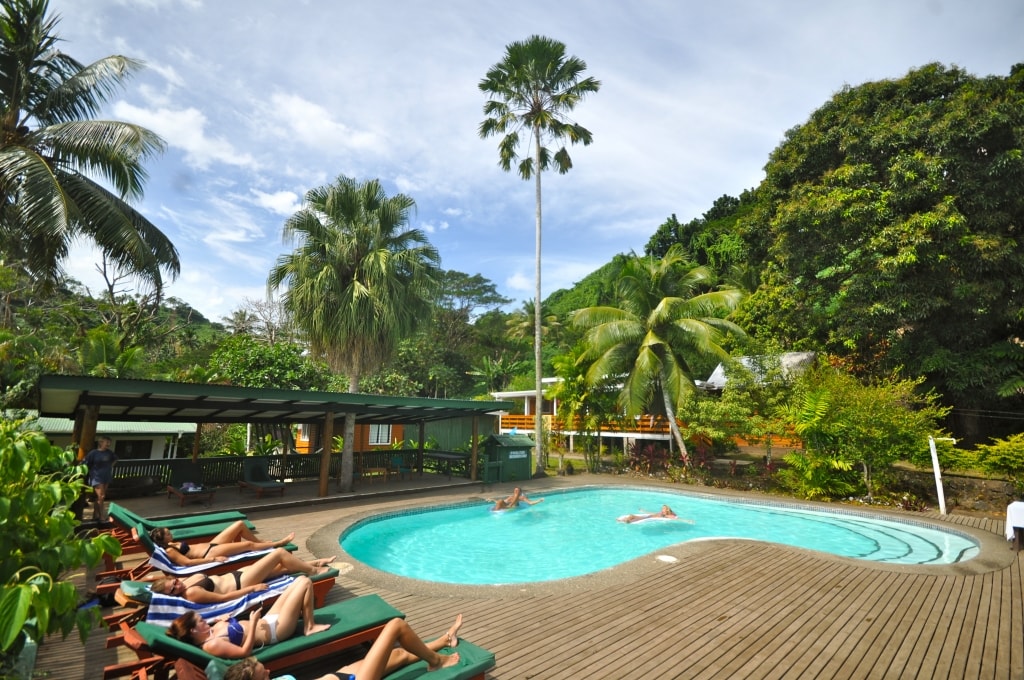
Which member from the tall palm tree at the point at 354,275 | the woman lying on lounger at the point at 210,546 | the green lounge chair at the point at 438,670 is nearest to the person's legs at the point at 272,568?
the woman lying on lounger at the point at 210,546

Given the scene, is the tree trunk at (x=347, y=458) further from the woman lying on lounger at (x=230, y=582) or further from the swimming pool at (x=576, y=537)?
the woman lying on lounger at (x=230, y=582)

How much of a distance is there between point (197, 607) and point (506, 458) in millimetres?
12678

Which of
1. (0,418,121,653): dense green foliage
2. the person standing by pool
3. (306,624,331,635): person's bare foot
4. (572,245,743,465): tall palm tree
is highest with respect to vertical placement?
(572,245,743,465): tall palm tree

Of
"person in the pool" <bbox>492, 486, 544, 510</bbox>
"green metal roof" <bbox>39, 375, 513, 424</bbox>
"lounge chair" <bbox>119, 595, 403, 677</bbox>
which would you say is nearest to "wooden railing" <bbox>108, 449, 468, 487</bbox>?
"green metal roof" <bbox>39, 375, 513, 424</bbox>

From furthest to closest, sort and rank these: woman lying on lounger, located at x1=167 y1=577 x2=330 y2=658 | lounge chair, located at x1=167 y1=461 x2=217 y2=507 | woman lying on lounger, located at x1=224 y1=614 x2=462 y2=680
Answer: lounge chair, located at x1=167 y1=461 x2=217 y2=507
woman lying on lounger, located at x1=167 y1=577 x2=330 y2=658
woman lying on lounger, located at x1=224 y1=614 x2=462 y2=680

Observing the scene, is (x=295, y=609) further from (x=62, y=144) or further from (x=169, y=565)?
(x=62, y=144)

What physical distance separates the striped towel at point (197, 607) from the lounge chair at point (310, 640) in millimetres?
127

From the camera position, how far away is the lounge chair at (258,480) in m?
11.1

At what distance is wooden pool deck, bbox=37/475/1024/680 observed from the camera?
4.03 metres

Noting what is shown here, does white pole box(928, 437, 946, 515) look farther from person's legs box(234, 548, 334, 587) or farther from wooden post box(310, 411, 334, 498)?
wooden post box(310, 411, 334, 498)

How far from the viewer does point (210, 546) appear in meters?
5.49

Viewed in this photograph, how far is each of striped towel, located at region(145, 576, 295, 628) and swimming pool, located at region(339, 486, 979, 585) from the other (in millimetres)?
4121

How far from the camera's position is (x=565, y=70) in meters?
18.3

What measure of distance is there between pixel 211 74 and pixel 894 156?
1912cm
